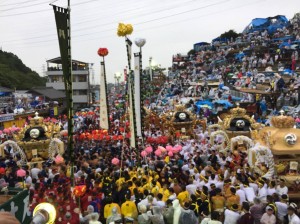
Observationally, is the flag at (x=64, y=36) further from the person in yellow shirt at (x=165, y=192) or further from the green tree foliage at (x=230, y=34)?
the green tree foliage at (x=230, y=34)

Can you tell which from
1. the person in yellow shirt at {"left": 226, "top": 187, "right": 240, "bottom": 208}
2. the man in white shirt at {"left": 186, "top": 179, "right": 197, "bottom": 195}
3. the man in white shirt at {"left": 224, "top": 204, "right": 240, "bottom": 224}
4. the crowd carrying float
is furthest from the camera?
the crowd carrying float

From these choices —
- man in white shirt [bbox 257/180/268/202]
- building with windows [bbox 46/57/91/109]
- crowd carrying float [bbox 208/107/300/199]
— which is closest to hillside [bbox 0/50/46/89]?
building with windows [bbox 46/57/91/109]

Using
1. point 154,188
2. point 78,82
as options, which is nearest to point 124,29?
point 154,188

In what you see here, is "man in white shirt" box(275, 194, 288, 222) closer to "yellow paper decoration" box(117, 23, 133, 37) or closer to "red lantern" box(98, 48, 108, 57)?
"yellow paper decoration" box(117, 23, 133, 37)

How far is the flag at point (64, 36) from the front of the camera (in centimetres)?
732

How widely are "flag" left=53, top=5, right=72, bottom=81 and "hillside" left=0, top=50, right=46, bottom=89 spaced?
36.4 meters

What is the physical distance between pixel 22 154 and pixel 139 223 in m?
8.64

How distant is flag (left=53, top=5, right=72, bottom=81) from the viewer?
732cm

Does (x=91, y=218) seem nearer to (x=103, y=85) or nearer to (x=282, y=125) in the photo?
(x=282, y=125)

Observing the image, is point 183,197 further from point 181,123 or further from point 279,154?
point 181,123

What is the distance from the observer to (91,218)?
21.2ft

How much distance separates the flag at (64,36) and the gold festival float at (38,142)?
25.5 ft

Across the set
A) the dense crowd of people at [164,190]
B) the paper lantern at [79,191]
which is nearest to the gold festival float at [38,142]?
the dense crowd of people at [164,190]

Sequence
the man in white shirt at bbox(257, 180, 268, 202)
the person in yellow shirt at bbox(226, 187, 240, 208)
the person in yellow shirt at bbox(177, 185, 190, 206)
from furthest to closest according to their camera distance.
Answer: the person in yellow shirt at bbox(177, 185, 190, 206)
the man in white shirt at bbox(257, 180, 268, 202)
the person in yellow shirt at bbox(226, 187, 240, 208)
